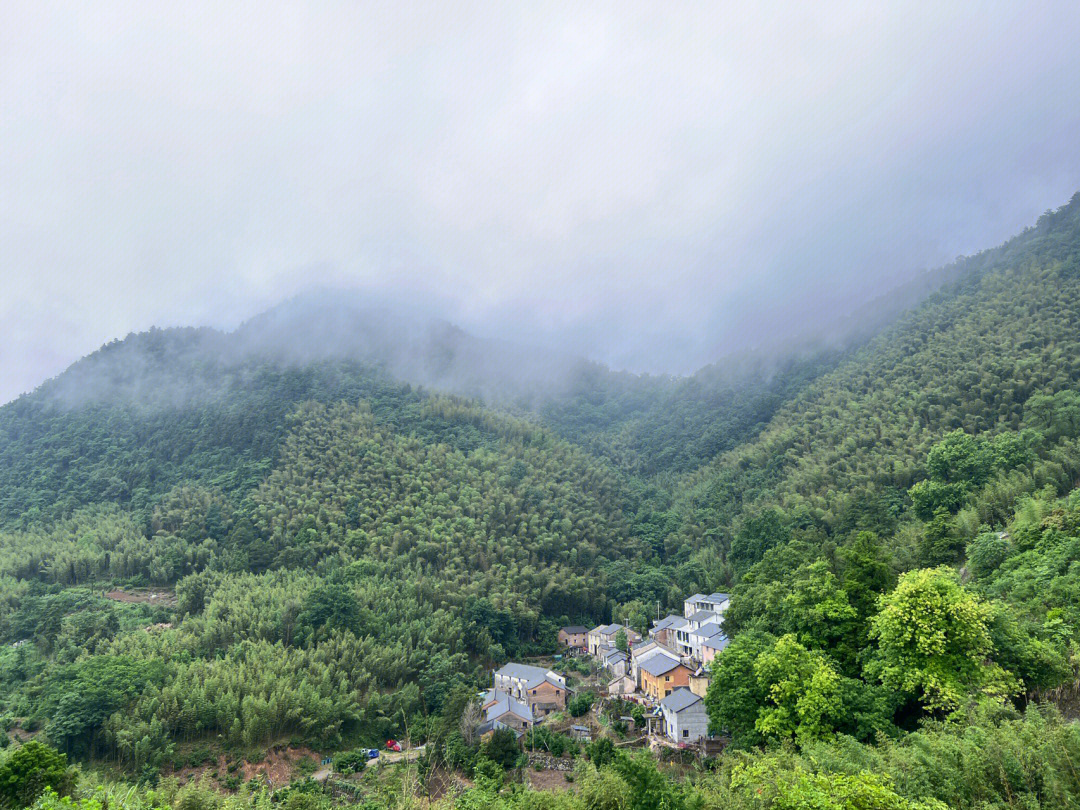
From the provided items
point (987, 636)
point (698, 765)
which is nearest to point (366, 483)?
point (698, 765)

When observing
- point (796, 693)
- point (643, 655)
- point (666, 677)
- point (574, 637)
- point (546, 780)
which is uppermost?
point (796, 693)

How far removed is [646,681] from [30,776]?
24.1 m

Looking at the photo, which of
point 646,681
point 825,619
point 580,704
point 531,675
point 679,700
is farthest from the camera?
point 531,675

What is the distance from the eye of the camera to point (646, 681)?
29406 mm

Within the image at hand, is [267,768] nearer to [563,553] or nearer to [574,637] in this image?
[574,637]

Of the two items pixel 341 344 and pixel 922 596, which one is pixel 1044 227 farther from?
pixel 341 344

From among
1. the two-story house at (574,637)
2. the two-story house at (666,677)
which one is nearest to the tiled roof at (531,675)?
the two-story house at (666,677)

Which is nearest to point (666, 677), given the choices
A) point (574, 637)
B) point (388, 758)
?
point (388, 758)

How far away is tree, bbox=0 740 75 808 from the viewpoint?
13117 millimetres

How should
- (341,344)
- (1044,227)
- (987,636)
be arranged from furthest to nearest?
(341,344), (1044,227), (987,636)

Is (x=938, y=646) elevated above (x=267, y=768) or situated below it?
above

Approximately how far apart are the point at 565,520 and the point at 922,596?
37.0 meters

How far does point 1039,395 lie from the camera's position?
31797mm

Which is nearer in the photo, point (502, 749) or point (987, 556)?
point (987, 556)
